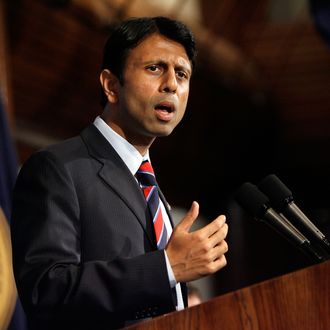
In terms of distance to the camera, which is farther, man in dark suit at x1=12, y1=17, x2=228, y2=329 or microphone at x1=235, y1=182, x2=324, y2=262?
microphone at x1=235, y1=182, x2=324, y2=262

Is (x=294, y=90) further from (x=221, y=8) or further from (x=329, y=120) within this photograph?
(x=221, y=8)

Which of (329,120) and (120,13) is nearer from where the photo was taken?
(120,13)

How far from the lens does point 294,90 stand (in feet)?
21.3

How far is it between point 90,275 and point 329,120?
5.16 m

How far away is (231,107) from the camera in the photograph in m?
6.38

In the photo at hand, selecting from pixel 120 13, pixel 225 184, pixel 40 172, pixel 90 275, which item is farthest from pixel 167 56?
pixel 225 184

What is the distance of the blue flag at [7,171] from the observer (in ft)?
10.5

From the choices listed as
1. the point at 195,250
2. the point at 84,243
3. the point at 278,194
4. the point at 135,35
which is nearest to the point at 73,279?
the point at 84,243

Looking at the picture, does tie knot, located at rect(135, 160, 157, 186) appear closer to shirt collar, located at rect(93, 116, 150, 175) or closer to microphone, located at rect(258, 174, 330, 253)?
shirt collar, located at rect(93, 116, 150, 175)

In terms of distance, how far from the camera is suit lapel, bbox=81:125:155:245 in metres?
1.80

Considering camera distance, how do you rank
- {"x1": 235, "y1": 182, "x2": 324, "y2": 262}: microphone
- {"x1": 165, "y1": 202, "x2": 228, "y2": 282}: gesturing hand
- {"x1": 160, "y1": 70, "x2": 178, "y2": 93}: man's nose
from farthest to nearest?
{"x1": 160, "y1": 70, "x2": 178, "y2": 93}: man's nose → {"x1": 235, "y1": 182, "x2": 324, "y2": 262}: microphone → {"x1": 165, "y1": 202, "x2": 228, "y2": 282}: gesturing hand

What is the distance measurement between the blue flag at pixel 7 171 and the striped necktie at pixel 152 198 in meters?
1.42

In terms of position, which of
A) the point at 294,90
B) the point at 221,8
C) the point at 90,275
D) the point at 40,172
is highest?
the point at 221,8

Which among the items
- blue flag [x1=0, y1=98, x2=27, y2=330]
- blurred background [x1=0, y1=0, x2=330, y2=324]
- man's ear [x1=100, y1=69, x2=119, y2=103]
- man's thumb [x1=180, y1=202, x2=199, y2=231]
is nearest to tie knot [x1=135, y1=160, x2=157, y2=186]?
man's ear [x1=100, y1=69, x2=119, y2=103]
